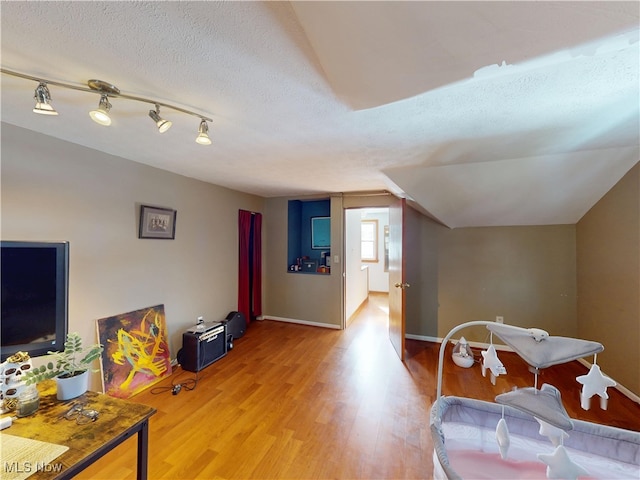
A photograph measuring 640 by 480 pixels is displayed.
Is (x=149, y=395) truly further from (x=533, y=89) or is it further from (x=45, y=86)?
(x=533, y=89)

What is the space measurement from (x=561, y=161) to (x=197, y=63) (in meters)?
2.75

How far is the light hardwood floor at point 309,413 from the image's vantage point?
1540mm

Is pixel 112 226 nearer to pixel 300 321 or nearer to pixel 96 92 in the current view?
pixel 96 92

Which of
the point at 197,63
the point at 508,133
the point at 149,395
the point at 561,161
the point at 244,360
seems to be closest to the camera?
the point at 197,63

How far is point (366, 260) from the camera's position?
6855 millimetres

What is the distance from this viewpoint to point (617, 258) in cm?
232

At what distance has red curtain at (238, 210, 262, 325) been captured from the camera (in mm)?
3797

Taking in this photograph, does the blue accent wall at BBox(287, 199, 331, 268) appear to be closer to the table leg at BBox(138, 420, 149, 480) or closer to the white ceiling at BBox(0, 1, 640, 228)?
the white ceiling at BBox(0, 1, 640, 228)

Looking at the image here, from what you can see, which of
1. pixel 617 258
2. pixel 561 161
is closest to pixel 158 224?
pixel 561 161

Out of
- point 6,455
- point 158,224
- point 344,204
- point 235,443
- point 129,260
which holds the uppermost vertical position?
point 344,204

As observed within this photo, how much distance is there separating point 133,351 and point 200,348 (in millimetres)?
583

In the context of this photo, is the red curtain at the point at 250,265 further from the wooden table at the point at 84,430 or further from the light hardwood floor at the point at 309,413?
the wooden table at the point at 84,430

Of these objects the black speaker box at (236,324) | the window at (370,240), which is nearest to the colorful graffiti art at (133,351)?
the black speaker box at (236,324)

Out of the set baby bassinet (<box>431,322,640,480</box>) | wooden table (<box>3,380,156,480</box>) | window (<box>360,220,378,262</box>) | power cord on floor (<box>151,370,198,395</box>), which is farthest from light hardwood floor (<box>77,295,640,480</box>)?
window (<box>360,220,378,262</box>)
